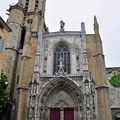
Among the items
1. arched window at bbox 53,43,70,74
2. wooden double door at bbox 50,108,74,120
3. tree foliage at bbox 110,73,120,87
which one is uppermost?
arched window at bbox 53,43,70,74

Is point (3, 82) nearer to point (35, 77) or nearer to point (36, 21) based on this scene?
point (35, 77)

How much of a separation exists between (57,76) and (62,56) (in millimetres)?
3167

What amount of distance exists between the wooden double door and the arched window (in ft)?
12.9

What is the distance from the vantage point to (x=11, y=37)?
2280 centimetres

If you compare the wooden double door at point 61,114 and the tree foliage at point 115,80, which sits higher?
the tree foliage at point 115,80

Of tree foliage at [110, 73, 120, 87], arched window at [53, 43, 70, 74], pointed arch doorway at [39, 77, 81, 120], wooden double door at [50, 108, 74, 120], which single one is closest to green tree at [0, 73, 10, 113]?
pointed arch doorway at [39, 77, 81, 120]

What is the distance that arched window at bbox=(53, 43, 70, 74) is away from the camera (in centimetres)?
2039

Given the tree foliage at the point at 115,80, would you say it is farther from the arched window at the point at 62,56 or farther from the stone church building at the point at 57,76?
the arched window at the point at 62,56

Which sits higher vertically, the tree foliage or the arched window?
the arched window

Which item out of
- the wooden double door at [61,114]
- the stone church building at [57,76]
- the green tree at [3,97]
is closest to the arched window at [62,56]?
the stone church building at [57,76]

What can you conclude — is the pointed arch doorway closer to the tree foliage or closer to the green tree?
the green tree

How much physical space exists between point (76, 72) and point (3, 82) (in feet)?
23.4

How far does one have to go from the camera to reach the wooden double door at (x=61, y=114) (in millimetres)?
17750

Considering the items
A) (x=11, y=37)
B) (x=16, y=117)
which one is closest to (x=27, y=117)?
(x=16, y=117)
